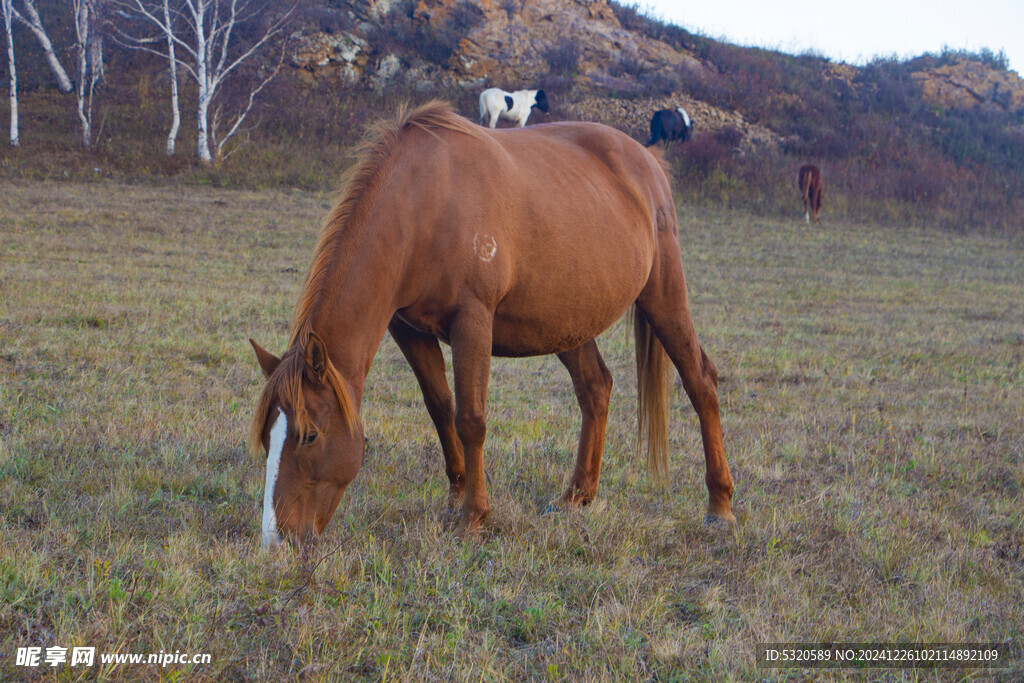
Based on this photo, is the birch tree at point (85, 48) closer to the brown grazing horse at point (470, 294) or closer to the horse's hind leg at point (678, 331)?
the brown grazing horse at point (470, 294)

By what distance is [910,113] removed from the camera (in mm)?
30625

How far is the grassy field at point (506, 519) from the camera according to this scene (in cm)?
234

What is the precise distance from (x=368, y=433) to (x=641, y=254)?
6.58ft

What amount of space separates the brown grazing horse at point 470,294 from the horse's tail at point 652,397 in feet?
0.04

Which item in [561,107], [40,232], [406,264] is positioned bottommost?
[40,232]

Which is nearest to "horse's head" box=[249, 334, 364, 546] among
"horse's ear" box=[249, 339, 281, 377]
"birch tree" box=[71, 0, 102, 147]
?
"horse's ear" box=[249, 339, 281, 377]

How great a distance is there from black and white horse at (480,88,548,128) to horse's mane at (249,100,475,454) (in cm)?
1928

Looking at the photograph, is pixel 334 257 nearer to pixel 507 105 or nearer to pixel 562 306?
pixel 562 306

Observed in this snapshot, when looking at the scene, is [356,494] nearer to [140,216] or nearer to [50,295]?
[50,295]

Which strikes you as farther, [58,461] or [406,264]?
[58,461]

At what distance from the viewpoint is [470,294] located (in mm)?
3279

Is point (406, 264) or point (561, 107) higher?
point (561, 107)

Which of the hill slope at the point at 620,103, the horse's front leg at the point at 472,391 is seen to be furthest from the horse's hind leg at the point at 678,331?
the hill slope at the point at 620,103

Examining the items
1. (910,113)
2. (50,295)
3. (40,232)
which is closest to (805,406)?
(50,295)
